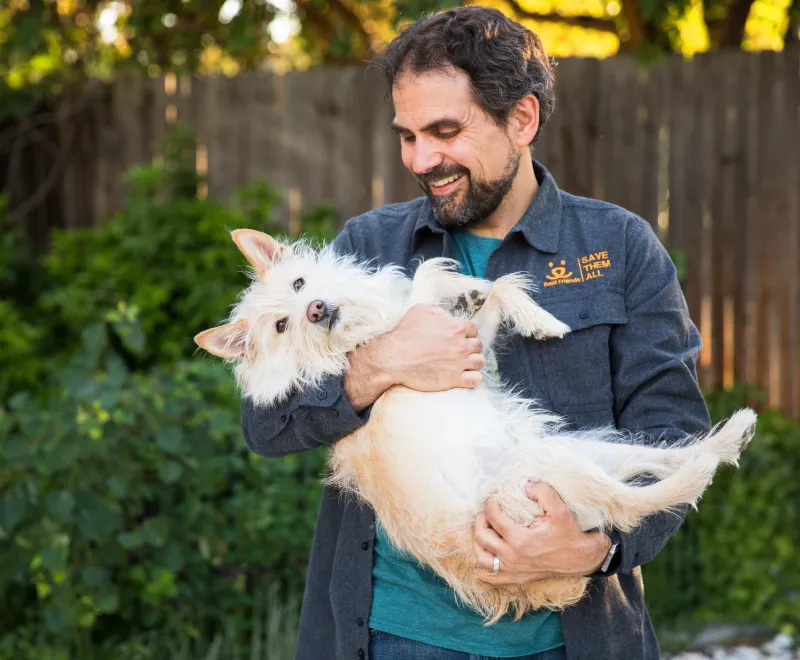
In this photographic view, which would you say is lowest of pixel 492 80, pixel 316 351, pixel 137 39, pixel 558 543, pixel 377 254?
pixel 558 543

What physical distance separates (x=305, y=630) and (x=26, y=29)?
20.1ft

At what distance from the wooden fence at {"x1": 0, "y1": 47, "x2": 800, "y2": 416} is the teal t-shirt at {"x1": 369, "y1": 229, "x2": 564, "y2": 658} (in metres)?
5.00

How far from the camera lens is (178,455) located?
13.8 feet

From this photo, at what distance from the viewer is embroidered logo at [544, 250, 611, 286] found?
2.67 m

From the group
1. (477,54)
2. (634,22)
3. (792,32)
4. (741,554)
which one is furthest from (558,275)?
(792,32)

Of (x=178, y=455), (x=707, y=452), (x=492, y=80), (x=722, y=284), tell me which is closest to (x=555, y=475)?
(x=707, y=452)

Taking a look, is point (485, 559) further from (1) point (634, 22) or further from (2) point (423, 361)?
(1) point (634, 22)

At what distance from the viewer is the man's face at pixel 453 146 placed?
2621 millimetres

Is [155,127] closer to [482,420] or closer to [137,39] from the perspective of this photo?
[137,39]

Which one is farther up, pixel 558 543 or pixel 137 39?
pixel 137 39

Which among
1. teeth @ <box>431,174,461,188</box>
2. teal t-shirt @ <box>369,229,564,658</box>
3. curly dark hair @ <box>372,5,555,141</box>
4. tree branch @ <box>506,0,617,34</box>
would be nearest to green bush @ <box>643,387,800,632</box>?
teal t-shirt @ <box>369,229,564,658</box>

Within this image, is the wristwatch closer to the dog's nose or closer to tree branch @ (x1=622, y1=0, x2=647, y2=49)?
the dog's nose

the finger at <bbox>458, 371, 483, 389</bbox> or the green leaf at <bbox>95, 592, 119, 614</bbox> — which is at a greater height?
the finger at <bbox>458, 371, 483, 389</bbox>

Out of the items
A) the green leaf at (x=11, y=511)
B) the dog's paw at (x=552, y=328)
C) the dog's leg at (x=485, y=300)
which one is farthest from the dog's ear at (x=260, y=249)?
the green leaf at (x=11, y=511)
